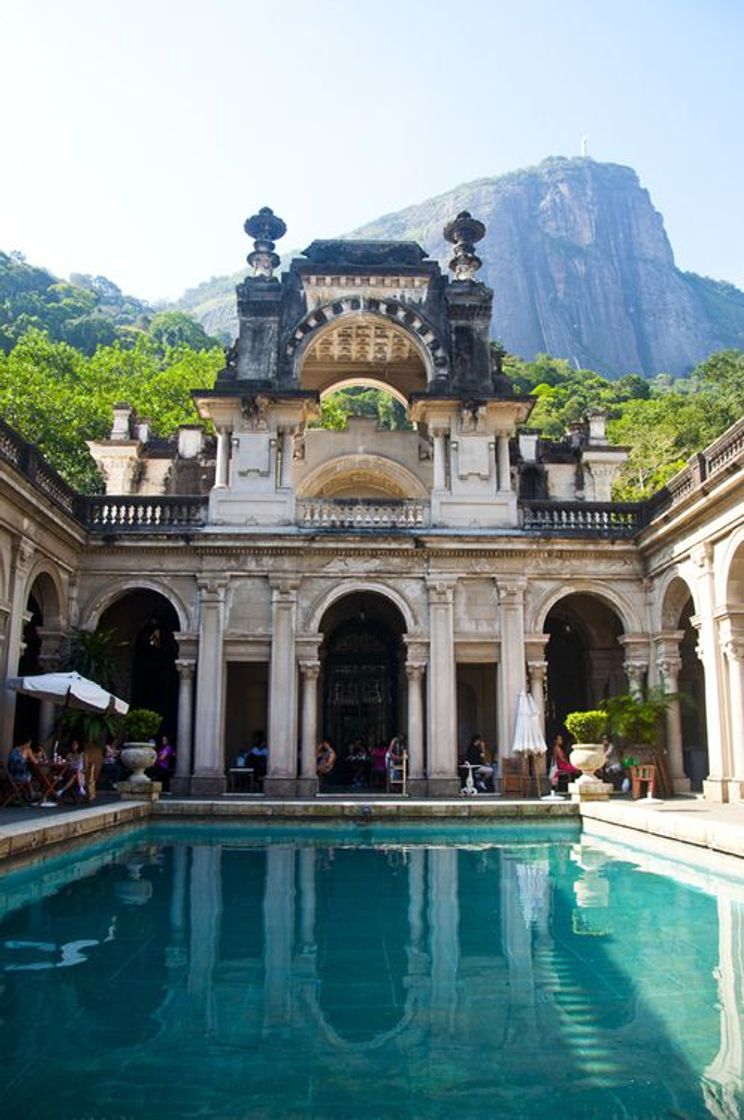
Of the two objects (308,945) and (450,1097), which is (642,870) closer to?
(308,945)

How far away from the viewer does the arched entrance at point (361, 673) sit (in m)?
24.3

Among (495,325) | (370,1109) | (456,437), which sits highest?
(495,325)

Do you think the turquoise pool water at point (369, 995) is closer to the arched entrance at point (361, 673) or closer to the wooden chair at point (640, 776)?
the wooden chair at point (640, 776)

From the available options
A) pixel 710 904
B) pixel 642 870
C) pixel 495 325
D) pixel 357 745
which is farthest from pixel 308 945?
pixel 495 325

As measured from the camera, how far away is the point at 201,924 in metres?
7.40

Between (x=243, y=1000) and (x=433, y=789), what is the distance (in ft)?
50.2

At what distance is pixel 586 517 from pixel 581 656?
4.79 metres

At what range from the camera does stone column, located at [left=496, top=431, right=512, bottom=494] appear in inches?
861

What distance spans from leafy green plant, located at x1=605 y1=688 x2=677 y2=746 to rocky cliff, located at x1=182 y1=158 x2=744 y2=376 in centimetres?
12144

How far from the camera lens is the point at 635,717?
1888 centimetres

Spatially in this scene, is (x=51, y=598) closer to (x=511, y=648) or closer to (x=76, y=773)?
(x=76, y=773)

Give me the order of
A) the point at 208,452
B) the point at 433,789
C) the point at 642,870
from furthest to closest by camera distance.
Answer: the point at 208,452, the point at 433,789, the point at 642,870

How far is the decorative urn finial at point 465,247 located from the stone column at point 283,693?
30.3ft


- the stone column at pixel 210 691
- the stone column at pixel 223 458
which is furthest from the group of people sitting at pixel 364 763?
the stone column at pixel 223 458
